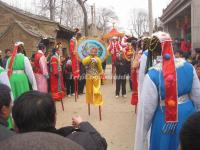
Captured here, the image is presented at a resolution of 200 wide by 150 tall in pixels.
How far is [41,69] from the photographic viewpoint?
11.1 metres

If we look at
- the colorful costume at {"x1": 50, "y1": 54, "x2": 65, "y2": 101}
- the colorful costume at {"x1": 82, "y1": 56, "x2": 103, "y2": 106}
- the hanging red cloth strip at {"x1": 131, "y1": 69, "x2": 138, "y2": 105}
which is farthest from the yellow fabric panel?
the colorful costume at {"x1": 50, "y1": 54, "x2": 65, "y2": 101}

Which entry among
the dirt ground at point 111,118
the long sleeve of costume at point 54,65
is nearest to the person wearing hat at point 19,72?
the dirt ground at point 111,118

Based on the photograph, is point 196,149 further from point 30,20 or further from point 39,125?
point 30,20

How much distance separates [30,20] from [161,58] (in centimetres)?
2050

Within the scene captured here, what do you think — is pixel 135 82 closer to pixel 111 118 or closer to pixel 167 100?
pixel 111 118

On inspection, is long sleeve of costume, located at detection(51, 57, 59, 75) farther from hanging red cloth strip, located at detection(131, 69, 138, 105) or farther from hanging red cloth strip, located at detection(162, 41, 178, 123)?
hanging red cloth strip, located at detection(162, 41, 178, 123)

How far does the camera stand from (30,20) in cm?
2430

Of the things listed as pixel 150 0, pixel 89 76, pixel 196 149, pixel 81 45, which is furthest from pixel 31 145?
pixel 150 0

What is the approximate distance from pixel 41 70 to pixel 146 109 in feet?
23.3

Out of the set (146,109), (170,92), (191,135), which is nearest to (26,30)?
(146,109)

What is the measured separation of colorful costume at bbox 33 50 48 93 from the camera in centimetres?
1098

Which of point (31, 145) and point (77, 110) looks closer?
point (31, 145)

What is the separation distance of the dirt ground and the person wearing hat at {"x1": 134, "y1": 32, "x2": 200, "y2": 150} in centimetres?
281

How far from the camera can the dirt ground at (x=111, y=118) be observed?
25.3 ft
